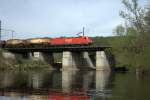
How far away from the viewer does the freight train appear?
91912mm

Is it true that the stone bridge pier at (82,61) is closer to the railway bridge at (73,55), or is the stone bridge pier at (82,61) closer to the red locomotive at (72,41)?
the railway bridge at (73,55)

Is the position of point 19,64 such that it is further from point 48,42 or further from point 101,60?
point 101,60

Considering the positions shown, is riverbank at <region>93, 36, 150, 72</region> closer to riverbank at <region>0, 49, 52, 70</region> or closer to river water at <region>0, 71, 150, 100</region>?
river water at <region>0, 71, 150, 100</region>

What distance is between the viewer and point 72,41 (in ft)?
307

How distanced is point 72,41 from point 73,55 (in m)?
6.65

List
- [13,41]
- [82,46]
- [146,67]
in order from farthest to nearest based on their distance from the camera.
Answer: [13,41] → [82,46] → [146,67]

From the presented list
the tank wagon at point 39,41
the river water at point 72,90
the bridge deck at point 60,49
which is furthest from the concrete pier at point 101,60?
the river water at point 72,90

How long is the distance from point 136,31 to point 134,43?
1743 mm

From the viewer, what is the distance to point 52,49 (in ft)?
319

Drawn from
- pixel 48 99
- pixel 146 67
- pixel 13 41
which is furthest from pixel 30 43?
pixel 48 99

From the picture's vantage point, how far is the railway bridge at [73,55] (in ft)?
306

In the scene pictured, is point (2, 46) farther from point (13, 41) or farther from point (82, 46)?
point (82, 46)

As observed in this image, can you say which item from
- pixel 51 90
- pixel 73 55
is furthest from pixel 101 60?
pixel 51 90

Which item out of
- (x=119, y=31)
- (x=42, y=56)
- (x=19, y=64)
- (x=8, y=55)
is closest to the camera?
(x=119, y=31)
